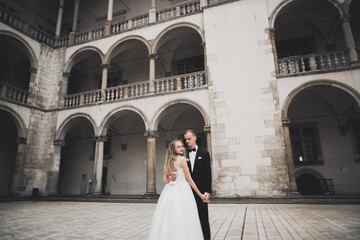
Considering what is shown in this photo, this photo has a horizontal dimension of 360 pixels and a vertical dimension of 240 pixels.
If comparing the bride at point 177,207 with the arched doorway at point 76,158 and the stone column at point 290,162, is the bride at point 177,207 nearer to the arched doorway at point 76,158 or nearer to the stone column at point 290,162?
the stone column at point 290,162

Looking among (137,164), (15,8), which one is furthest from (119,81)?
(15,8)

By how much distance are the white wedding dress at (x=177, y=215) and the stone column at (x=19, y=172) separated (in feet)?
42.0

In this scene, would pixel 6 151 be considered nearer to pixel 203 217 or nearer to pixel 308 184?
pixel 203 217

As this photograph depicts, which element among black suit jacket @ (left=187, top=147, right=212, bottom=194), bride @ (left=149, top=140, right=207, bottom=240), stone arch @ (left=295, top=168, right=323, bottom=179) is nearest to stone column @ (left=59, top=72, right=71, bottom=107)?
bride @ (left=149, top=140, right=207, bottom=240)

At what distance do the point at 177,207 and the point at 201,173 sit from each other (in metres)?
0.58

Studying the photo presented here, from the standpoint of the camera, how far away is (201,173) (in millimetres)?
3229

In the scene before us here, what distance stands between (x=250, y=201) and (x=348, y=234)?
16.0 ft

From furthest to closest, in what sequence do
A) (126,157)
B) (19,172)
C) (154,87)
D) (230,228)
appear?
1. (126,157)
2. (19,172)
3. (154,87)
4. (230,228)

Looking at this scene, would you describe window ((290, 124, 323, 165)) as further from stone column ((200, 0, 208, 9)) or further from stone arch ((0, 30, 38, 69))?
stone arch ((0, 30, 38, 69))

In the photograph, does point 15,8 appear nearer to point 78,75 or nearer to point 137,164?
point 78,75

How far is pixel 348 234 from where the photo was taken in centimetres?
375

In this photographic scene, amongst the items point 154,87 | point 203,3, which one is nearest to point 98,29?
point 154,87

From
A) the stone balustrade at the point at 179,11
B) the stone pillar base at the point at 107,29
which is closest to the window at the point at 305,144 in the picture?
the stone balustrade at the point at 179,11

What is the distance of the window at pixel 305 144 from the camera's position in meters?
11.9
